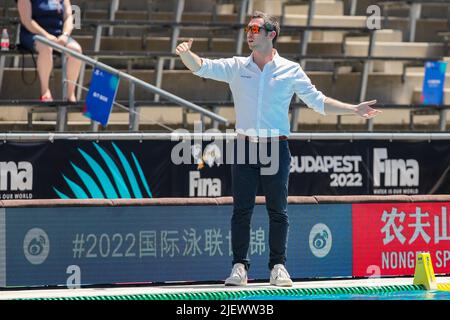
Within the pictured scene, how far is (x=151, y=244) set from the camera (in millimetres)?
9727

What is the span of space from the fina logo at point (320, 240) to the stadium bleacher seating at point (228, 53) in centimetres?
384

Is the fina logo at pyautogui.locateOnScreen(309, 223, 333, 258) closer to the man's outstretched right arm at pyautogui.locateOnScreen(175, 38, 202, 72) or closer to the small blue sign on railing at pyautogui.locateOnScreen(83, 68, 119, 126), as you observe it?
the man's outstretched right arm at pyautogui.locateOnScreen(175, 38, 202, 72)

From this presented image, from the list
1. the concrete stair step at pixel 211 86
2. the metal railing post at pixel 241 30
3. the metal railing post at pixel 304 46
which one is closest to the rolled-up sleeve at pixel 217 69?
the metal railing post at pixel 304 46

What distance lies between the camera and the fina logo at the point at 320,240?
10.1m

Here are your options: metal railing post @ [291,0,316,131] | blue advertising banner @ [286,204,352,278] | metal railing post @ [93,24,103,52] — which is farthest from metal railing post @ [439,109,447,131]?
blue advertising banner @ [286,204,352,278]

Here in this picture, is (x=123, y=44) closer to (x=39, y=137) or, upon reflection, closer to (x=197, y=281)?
(x=39, y=137)

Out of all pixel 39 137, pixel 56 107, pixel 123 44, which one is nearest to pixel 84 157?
pixel 39 137

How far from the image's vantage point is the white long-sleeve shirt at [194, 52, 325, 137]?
8734 mm

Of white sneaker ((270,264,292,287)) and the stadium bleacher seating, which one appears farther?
the stadium bleacher seating

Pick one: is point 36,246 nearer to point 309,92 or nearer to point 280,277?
point 280,277

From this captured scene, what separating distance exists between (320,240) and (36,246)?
236cm

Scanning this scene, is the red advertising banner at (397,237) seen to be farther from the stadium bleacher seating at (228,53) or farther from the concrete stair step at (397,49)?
→ the concrete stair step at (397,49)

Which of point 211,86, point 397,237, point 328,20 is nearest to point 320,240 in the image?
point 397,237

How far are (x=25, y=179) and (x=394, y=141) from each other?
12.8ft
